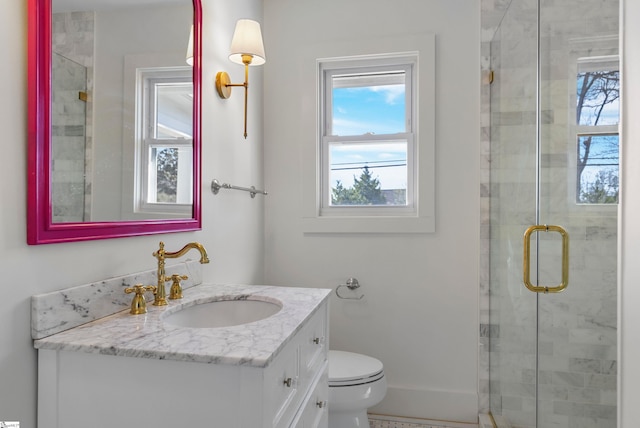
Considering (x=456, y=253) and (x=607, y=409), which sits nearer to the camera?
(x=607, y=409)

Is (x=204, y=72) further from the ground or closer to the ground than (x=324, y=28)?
closer to the ground

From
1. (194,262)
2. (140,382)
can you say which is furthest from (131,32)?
(140,382)

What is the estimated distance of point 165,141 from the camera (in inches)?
55.7

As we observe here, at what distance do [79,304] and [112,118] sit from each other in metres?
0.53

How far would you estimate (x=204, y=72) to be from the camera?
1666 millimetres

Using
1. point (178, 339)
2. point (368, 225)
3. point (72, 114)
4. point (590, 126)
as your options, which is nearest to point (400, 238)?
point (368, 225)

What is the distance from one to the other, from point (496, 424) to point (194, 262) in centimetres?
164

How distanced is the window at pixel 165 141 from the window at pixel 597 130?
136cm

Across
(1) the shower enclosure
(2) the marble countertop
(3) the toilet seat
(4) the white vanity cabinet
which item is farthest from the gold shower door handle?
(4) the white vanity cabinet

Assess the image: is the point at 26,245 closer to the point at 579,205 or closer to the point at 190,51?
the point at 190,51

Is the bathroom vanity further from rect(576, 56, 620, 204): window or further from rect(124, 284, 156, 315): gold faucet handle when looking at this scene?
rect(576, 56, 620, 204): window

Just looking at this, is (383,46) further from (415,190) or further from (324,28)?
(415,190)

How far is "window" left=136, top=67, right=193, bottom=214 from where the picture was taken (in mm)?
1307

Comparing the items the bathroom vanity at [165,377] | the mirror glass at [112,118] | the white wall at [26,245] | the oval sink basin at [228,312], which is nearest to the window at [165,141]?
the mirror glass at [112,118]
